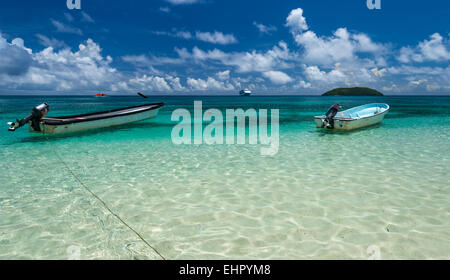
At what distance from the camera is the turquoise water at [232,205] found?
458cm

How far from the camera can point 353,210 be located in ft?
19.3

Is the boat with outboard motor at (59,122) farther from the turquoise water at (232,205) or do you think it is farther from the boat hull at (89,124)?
the turquoise water at (232,205)

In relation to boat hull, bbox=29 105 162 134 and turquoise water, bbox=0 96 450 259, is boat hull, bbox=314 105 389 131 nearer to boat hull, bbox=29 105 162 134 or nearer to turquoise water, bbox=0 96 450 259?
turquoise water, bbox=0 96 450 259

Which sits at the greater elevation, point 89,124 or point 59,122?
point 59,122

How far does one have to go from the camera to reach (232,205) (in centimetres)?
639

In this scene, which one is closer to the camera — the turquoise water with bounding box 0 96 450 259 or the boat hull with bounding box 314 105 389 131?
the turquoise water with bounding box 0 96 450 259

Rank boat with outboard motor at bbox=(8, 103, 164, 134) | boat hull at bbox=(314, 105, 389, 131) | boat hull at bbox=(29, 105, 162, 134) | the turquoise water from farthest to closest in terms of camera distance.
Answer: boat hull at bbox=(314, 105, 389, 131), boat hull at bbox=(29, 105, 162, 134), boat with outboard motor at bbox=(8, 103, 164, 134), the turquoise water

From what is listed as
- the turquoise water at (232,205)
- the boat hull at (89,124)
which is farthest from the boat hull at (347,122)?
the boat hull at (89,124)

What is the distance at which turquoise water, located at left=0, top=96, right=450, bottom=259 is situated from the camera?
458cm

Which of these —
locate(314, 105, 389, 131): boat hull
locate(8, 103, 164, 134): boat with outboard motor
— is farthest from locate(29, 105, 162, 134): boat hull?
locate(314, 105, 389, 131): boat hull

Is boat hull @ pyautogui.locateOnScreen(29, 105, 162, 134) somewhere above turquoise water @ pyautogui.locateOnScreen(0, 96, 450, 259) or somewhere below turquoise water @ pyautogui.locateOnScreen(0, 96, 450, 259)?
above

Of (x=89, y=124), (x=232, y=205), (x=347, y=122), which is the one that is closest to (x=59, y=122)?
(x=89, y=124)

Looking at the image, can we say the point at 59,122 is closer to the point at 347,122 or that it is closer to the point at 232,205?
the point at 232,205
